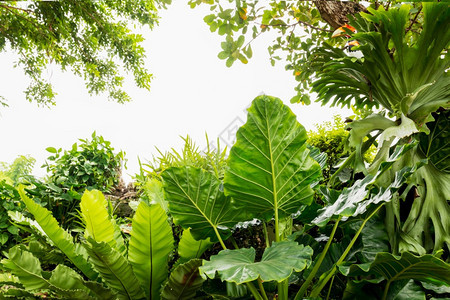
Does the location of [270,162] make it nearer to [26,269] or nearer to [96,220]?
[96,220]

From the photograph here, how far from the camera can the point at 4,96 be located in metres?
3.22

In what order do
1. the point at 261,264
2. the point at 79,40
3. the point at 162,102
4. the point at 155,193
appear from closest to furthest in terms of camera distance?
the point at 261,264 < the point at 155,193 < the point at 162,102 < the point at 79,40

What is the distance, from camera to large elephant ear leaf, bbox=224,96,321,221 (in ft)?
2.56

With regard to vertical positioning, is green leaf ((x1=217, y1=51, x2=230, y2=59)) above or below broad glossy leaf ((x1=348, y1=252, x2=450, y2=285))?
above

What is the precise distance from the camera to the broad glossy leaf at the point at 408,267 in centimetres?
66

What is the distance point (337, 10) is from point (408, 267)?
1.57 metres

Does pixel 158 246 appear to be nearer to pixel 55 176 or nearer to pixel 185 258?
pixel 185 258

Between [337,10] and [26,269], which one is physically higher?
[337,10]

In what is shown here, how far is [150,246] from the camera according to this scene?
0.90 metres

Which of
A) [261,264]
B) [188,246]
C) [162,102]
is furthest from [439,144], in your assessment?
[162,102]

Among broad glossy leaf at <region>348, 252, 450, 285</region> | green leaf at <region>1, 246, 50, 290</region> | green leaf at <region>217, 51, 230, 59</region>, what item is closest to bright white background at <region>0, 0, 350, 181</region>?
green leaf at <region>217, 51, 230, 59</region>

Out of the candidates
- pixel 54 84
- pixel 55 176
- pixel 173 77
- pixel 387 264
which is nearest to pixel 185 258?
pixel 387 264

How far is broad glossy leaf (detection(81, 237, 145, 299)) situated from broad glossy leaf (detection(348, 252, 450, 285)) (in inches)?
27.2

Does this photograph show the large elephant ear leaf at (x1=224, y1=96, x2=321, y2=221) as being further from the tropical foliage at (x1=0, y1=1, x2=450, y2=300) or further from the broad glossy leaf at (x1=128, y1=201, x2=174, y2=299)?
the broad glossy leaf at (x1=128, y1=201, x2=174, y2=299)
